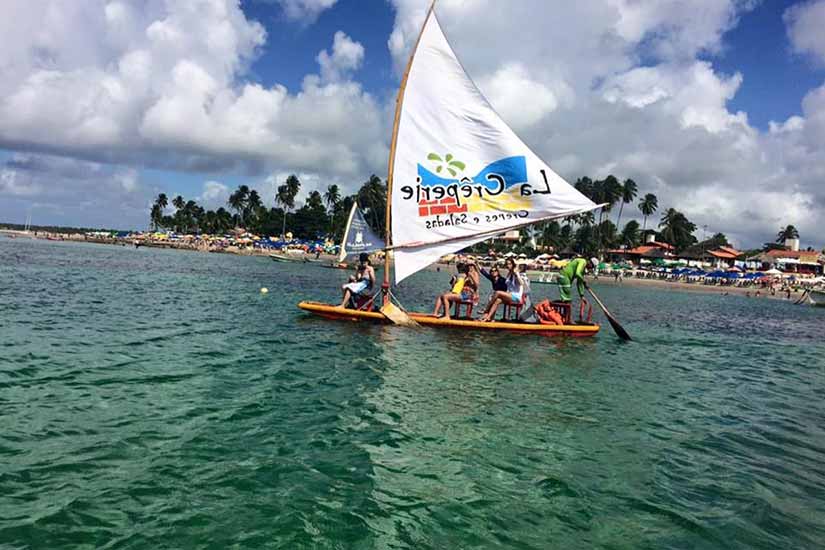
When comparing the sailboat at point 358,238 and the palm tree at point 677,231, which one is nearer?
the sailboat at point 358,238

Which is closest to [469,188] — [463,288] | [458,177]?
[458,177]

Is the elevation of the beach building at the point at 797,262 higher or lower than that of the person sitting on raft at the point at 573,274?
higher

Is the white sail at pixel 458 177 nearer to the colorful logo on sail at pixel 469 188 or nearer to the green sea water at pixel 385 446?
the colorful logo on sail at pixel 469 188

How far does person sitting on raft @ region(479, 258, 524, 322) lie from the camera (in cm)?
1972

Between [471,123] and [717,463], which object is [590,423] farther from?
[471,123]

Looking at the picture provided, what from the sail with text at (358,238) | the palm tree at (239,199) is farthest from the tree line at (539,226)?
the sail with text at (358,238)

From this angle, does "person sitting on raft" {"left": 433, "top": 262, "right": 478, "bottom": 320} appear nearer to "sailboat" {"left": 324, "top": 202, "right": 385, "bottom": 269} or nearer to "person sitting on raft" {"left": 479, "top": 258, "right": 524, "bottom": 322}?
"person sitting on raft" {"left": 479, "top": 258, "right": 524, "bottom": 322}

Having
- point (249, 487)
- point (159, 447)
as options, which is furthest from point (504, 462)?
point (159, 447)

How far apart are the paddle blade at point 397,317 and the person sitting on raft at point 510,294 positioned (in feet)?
8.54

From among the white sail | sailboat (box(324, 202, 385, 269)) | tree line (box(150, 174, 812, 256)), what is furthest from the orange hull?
tree line (box(150, 174, 812, 256))

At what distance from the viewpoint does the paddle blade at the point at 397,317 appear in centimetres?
1906

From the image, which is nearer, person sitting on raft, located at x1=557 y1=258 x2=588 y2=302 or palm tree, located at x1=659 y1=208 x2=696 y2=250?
person sitting on raft, located at x1=557 y1=258 x2=588 y2=302

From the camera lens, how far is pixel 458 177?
18891 mm

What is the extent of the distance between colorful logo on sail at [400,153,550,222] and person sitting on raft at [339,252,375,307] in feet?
10.3
